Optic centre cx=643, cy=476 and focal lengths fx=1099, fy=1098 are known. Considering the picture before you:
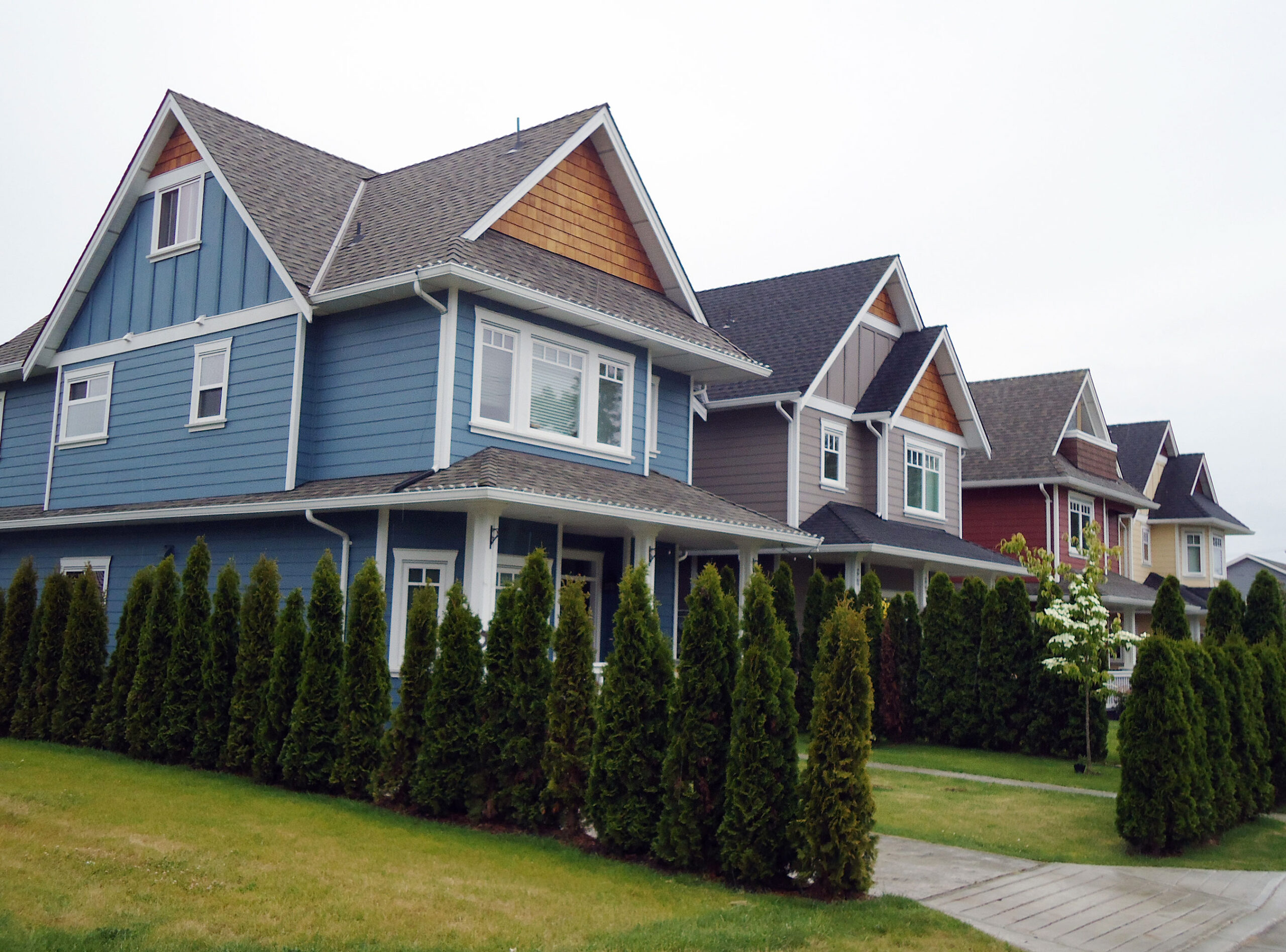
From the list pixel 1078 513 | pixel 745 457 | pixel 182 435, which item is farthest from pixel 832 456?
pixel 182 435

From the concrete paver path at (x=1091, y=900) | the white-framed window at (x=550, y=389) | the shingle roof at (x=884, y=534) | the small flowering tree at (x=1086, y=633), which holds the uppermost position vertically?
the white-framed window at (x=550, y=389)

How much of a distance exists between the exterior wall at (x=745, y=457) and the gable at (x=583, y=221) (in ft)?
17.0

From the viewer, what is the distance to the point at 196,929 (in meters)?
6.26

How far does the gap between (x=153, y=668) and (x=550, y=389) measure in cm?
621

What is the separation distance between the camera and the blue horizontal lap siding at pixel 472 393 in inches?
556

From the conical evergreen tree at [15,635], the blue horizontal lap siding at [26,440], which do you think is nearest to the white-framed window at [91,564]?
the blue horizontal lap siding at [26,440]

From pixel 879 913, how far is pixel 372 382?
10.2m

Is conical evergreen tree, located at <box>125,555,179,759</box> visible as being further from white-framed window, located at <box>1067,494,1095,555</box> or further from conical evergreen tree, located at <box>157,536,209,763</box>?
white-framed window, located at <box>1067,494,1095,555</box>

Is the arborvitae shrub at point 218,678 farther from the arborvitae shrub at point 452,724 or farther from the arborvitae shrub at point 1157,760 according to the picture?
the arborvitae shrub at point 1157,760

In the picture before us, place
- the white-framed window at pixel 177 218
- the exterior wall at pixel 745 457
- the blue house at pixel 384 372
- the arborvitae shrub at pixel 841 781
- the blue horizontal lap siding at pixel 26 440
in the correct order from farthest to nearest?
the exterior wall at pixel 745 457
the blue horizontal lap siding at pixel 26 440
the white-framed window at pixel 177 218
the blue house at pixel 384 372
the arborvitae shrub at pixel 841 781

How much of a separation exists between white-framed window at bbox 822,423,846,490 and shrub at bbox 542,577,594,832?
559 inches

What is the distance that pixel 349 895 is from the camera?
7.09 meters

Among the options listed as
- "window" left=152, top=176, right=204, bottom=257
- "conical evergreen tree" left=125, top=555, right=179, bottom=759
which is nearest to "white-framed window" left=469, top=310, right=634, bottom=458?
"conical evergreen tree" left=125, top=555, right=179, bottom=759

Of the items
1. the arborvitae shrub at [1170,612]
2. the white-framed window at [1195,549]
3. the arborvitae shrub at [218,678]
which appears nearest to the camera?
the arborvitae shrub at [218,678]
